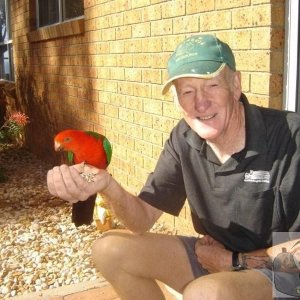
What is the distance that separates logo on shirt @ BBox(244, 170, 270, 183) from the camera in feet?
6.17

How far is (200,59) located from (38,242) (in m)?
2.87

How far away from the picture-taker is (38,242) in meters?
4.20

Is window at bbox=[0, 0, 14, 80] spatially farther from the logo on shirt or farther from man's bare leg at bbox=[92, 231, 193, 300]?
the logo on shirt

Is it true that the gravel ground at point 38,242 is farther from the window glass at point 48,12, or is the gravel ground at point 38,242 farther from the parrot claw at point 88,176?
the window glass at point 48,12

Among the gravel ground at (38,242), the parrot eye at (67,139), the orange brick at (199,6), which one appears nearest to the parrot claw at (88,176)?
the parrot eye at (67,139)

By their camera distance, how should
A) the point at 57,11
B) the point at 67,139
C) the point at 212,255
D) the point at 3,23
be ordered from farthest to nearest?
the point at 3,23
the point at 57,11
the point at 67,139
the point at 212,255

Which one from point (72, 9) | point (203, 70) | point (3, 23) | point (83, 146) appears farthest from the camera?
point (3, 23)

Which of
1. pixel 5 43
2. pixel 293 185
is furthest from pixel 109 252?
pixel 5 43

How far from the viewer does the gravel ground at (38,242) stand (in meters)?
3.41

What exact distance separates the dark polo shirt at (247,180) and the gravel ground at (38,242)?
1.51m

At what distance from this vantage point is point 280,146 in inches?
74.1

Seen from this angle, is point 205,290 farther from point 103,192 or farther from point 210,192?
point 103,192

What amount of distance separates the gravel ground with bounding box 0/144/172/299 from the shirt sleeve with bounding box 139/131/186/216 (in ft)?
4.33

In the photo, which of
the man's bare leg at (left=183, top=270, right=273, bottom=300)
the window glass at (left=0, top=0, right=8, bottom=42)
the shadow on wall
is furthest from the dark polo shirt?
the window glass at (left=0, top=0, right=8, bottom=42)
